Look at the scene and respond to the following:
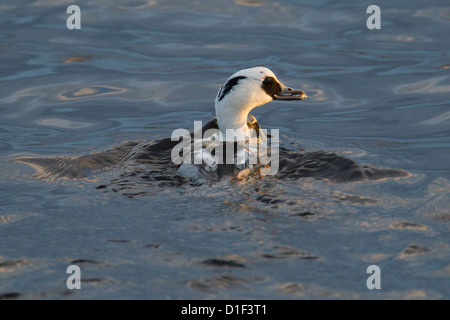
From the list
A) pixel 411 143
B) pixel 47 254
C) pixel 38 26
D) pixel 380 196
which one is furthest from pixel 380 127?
pixel 38 26

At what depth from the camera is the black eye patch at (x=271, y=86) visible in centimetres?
917

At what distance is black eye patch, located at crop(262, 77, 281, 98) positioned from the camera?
9172mm

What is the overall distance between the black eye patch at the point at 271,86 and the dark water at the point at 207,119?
2.61ft

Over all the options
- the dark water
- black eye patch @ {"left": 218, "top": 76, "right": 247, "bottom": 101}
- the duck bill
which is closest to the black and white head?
black eye patch @ {"left": 218, "top": 76, "right": 247, "bottom": 101}

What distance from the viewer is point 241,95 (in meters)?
8.95

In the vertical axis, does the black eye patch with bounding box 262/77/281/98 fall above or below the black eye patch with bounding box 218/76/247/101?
above

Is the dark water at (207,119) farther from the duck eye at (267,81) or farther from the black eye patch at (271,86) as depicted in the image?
the duck eye at (267,81)

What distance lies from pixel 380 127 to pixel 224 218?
177 inches

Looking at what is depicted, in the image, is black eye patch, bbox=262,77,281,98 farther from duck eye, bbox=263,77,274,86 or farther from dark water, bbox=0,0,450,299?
dark water, bbox=0,0,450,299

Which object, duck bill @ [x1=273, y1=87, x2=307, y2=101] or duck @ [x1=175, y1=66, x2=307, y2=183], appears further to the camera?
duck bill @ [x1=273, y1=87, x2=307, y2=101]

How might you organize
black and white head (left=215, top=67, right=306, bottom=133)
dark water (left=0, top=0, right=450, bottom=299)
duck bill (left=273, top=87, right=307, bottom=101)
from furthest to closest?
duck bill (left=273, top=87, right=307, bottom=101) → black and white head (left=215, top=67, right=306, bottom=133) → dark water (left=0, top=0, right=450, bottom=299)

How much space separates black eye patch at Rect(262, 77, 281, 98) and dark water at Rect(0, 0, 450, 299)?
0.80 metres

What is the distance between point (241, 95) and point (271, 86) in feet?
1.63

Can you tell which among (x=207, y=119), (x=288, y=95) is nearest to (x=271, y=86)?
(x=288, y=95)
